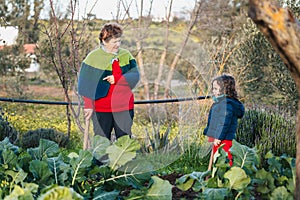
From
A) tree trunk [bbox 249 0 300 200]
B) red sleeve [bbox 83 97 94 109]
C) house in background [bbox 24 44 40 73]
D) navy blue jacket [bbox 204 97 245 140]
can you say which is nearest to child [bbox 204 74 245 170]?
navy blue jacket [bbox 204 97 245 140]

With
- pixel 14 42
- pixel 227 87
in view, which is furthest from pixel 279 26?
pixel 14 42

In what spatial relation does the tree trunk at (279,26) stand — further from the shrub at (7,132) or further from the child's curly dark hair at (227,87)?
the shrub at (7,132)

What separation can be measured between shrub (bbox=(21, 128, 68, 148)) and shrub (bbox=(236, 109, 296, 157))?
2.38m

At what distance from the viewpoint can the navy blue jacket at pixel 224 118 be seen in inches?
161

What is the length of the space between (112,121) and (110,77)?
17.7 inches

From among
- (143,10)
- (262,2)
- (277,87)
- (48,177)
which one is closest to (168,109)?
(143,10)

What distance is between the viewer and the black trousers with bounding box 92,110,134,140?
447cm

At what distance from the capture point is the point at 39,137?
663 centimetres

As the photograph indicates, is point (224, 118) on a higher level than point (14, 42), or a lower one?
lower

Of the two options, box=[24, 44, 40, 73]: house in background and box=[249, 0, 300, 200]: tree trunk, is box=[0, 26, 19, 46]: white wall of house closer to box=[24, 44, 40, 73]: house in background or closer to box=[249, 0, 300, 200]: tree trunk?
box=[24, 44, 40, 73]: house in background

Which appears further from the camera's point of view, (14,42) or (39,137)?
(14,42)

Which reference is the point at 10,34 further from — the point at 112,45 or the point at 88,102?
the point at 112,45

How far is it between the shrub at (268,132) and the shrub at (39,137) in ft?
7.82

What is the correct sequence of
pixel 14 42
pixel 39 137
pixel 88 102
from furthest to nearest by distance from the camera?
pixel 14 42 < pixel 39 137 < pixel 88 102
